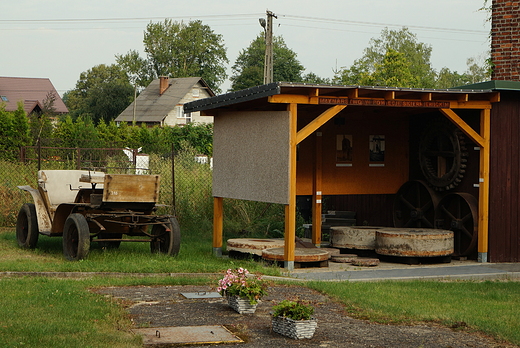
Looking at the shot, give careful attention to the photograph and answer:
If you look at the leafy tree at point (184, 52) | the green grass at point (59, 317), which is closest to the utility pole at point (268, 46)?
the green grass at point (59, 317)

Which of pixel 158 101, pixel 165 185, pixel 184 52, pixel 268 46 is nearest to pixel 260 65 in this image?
pixel 184 52

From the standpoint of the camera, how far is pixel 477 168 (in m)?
14.6

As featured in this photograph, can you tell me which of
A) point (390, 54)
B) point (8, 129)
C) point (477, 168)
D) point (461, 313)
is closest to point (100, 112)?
point (390, 54)

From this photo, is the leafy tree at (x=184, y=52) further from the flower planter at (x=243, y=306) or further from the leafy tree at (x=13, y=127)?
the flower planter at (x=243, y=306)

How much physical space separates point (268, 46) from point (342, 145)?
19.6m

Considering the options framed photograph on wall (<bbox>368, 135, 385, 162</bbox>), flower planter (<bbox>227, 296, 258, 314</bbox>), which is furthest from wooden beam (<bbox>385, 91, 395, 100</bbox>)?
flower planter (<bbox>227, 296, 258, 314</bbox>)

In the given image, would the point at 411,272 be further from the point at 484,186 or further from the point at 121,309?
the point at 121,309

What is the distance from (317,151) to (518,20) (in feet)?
20.3

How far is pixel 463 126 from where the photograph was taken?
13.8 meters

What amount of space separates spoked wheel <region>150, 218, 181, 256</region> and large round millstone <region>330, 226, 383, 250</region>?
11.2 ft

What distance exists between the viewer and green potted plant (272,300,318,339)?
722 cm

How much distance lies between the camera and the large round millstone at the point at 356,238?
1441 centimetres

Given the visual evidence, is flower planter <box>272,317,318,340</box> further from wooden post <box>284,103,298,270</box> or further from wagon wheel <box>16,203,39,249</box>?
wagon wheel <box>16,203,39,249</box>

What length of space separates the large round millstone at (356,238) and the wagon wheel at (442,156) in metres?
1.88
